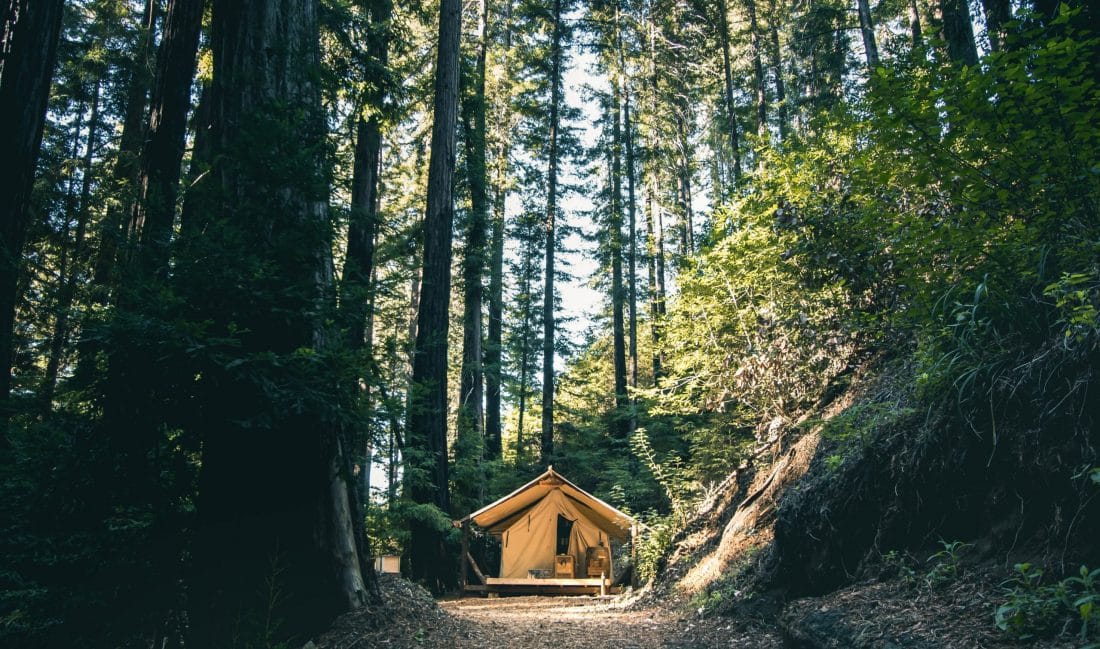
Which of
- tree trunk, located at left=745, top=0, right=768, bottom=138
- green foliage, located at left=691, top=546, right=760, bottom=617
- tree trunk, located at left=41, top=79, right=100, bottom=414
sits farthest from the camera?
tree trunk, located at left=745, top=0, right=768, bottom=138

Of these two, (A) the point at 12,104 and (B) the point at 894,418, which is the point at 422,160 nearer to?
(A) the point at 12,104

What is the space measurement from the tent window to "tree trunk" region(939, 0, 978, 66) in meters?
14.5

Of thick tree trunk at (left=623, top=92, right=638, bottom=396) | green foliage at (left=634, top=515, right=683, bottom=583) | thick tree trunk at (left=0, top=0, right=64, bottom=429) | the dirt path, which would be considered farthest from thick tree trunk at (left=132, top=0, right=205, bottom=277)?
thick tree trunk at (left=623, top=92, right=638, bottom=396)

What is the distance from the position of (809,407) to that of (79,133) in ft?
65.2

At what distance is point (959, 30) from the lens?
807 cm

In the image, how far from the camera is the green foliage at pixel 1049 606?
263 cm

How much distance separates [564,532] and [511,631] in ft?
40.3

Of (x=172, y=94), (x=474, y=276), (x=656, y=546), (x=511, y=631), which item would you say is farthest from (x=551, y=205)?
(x=511, y=631)

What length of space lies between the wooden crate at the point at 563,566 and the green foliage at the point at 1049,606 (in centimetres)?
1486

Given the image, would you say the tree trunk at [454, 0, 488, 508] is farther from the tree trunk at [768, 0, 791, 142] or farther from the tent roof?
the tree trunk at [768, 0, 791, 142]

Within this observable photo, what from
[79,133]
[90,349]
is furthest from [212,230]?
[79,133]

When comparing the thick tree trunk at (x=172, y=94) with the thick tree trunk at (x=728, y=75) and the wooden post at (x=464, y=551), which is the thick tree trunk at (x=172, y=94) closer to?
the wooden post at (x=464, y=551)

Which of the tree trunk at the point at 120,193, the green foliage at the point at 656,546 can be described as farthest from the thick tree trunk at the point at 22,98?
the green foliage at the point at 656,546

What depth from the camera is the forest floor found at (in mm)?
4328
